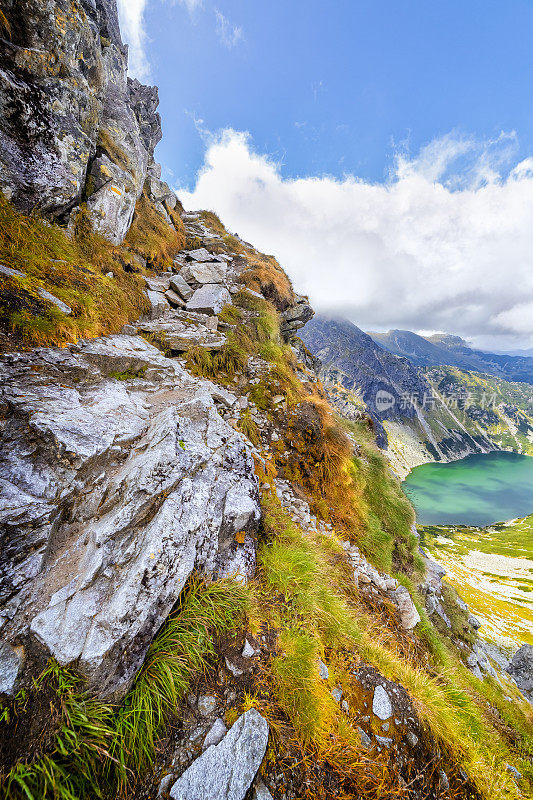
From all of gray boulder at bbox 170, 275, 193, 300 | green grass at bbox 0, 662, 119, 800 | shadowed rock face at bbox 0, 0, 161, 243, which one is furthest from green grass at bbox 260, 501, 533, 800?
shadowed rock face at bbox 0, 0, 161, 243

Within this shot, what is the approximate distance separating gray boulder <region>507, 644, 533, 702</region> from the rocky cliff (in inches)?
641

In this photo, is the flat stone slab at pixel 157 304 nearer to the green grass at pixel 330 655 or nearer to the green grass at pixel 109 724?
the green grass at pixel 330 655

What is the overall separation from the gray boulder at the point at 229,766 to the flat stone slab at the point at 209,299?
478 inches

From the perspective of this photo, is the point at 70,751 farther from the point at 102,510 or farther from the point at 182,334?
the point at 182,334

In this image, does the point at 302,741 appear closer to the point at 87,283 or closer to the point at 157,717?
the point at 157,717

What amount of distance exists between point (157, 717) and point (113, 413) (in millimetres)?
4397

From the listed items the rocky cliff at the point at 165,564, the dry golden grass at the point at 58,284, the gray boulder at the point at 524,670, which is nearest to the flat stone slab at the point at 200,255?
the rocky cliff at the point at 165,564

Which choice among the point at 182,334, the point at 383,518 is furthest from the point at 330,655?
the point at 182,334

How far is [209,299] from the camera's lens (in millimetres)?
12750

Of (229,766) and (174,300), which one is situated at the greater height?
(174,300)

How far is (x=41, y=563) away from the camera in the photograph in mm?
3420

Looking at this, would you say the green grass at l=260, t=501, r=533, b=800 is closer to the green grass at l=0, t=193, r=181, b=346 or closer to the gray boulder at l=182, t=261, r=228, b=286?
the green grass at l=0, t=193, r=181, b=346

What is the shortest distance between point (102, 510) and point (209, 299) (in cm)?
1077

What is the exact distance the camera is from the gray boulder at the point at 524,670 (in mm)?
19641
